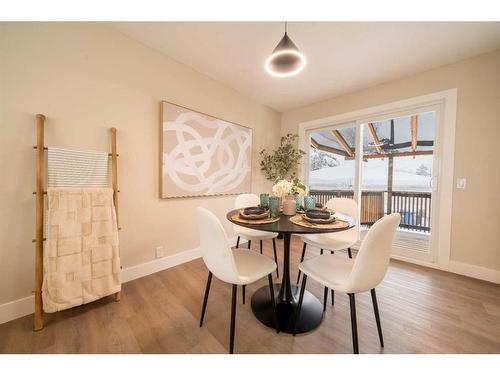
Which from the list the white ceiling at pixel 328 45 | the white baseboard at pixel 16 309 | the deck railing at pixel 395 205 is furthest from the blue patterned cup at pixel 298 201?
the white baseboard at pixel 16 309

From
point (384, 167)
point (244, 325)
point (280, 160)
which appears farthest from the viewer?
point (280, 160)

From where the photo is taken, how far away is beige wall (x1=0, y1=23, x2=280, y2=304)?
1366 mm

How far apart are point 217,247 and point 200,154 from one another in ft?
5.38

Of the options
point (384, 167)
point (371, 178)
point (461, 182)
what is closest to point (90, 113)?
point (371, 178)

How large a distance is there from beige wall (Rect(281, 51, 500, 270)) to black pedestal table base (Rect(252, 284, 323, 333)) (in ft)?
6.60

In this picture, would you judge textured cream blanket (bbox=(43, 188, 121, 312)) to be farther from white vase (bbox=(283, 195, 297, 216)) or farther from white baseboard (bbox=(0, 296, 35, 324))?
white vase (bbox=(283, 195, 297, 216))

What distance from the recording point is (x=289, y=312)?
147cm

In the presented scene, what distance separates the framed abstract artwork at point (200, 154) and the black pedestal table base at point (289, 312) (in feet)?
A: 4.87

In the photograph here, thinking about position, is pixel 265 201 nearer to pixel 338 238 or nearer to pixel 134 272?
pixel 338 238

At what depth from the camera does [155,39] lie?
6.25 feet

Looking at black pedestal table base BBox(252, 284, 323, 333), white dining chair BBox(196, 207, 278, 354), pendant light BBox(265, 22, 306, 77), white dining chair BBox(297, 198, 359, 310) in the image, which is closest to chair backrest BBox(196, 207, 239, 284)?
white dining chair BBox(196, 207, 278, 354)

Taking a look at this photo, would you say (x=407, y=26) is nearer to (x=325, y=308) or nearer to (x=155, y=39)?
(x=155, y=39)

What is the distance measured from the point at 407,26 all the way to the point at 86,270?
3.46 m
